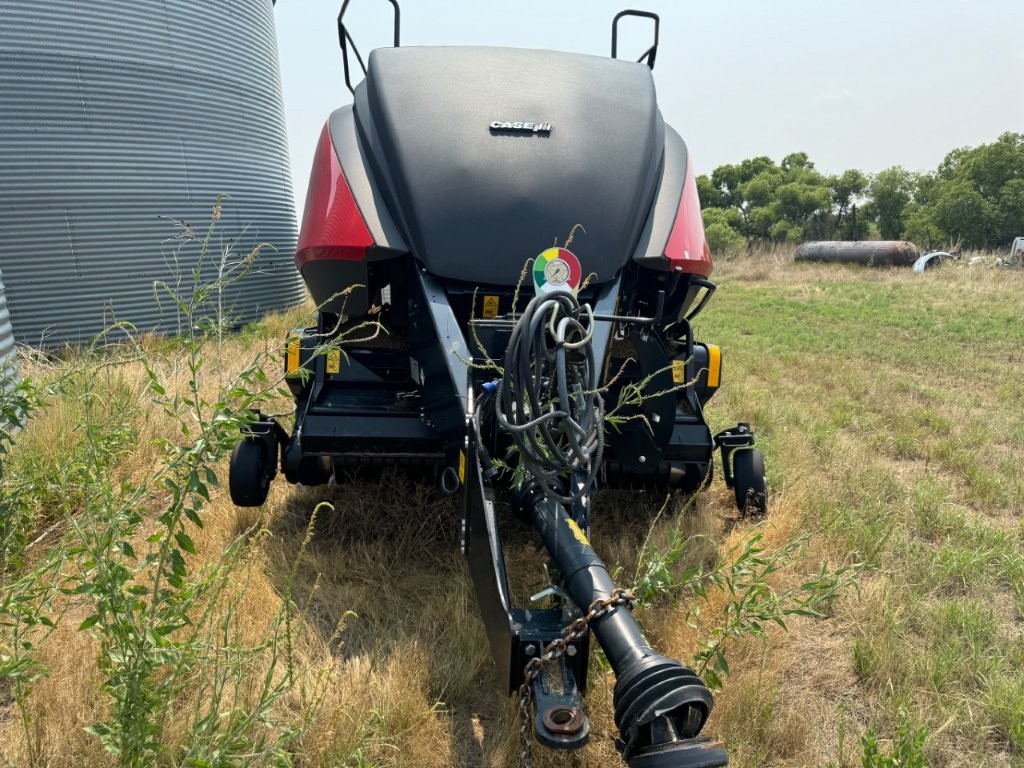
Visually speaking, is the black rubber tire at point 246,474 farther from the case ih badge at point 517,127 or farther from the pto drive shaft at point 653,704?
the pto drive shaft at point 653,704

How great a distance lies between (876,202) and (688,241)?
3854cm

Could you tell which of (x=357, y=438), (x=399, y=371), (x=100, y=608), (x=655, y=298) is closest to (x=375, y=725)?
(x=100, y=608)

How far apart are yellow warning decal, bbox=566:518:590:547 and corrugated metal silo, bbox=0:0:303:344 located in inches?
217

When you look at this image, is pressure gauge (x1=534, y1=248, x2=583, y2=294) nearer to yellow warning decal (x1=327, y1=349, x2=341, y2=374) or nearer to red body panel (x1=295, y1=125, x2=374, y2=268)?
red body panel (x1=295, y1=125, x2=374, y2=268)

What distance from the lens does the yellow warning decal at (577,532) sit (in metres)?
1.96

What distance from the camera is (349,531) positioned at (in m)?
3.34

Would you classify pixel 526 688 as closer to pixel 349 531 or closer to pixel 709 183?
pixel 349 531

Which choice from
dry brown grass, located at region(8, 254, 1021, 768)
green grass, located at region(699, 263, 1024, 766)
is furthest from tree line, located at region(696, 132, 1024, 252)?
dry brown grass, located at region(8, 254, 1021, 768)

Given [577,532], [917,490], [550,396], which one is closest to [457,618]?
[577,532]

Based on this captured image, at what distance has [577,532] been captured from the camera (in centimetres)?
200

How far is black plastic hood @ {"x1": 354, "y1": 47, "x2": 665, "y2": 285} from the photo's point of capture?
9.31 feet

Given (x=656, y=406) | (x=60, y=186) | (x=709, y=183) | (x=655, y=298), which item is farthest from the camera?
(x=709, y=183)

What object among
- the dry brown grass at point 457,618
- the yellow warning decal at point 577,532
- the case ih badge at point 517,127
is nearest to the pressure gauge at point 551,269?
the case ih badge at point 517,127

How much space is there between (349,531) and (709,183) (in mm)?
43853
